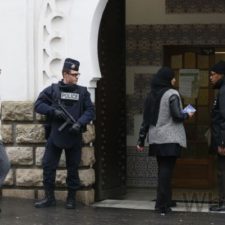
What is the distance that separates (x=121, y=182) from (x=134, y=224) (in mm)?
2661

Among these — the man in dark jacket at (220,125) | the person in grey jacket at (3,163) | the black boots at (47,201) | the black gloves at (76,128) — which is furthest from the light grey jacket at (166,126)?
the person in grey jacket at (3,163)

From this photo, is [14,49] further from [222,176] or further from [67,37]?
[222,176]

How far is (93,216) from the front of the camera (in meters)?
8.94

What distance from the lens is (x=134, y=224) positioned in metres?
8.50

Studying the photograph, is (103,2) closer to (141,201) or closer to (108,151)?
(108,151)

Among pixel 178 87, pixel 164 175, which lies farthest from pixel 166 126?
pixel 178 87

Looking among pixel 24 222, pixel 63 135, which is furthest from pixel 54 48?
pixel 24 222

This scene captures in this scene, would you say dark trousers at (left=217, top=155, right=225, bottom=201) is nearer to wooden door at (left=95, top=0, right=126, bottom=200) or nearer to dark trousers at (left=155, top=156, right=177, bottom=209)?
dark trousers at (left=155, top=156, right=177, bottom=209)

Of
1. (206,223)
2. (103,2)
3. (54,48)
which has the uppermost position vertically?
(103,2)

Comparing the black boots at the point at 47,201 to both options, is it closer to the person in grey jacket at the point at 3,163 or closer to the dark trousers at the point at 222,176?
the person in grey jacket at the point at 3,163

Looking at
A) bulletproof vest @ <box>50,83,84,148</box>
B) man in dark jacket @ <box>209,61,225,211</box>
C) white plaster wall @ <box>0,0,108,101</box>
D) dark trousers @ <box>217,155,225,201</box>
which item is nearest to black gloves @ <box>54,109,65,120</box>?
bulletproof vest @ <box>50,83,84,148</box>

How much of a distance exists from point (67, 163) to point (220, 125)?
195 centimetres

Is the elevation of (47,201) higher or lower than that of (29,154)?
lower

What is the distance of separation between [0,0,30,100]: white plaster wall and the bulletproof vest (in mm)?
830
